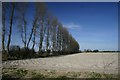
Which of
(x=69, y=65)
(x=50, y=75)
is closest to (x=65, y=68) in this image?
(x=69, y=65)

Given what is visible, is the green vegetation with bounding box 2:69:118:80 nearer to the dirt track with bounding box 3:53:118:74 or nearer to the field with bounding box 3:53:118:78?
the field with bounding box 3:53:118:78

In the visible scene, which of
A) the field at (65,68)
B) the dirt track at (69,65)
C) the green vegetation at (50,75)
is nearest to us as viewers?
the green vegetation at (50,75)

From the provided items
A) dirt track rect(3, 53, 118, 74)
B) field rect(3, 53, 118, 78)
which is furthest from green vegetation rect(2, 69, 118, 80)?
dirt track rect(3, 53, 118, 74)

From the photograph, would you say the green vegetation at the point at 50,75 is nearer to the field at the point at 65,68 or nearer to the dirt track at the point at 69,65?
the field at the point at 65,68

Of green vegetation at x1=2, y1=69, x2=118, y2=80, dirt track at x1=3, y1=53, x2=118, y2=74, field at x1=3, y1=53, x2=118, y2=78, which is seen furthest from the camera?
dirt track at x1=3, y1=53, x2=118, y2=74

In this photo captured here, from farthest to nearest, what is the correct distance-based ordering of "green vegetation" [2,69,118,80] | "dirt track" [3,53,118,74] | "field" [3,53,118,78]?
"dirt track" [3,53,118,74]
"field" [3,53,118,78]
"green vegetation" [2,69,118,80]

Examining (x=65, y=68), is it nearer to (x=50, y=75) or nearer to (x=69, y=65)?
(x=69, y=65)

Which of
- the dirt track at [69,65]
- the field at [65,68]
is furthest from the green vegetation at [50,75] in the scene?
the dirt track at [69,65]

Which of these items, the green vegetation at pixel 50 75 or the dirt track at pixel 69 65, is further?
the dirt track at pixel 69 65

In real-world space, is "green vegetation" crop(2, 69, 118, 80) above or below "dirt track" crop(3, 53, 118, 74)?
below

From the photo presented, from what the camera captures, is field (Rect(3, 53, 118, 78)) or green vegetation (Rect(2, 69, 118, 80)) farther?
field (Rect(3, 53, 118, 78))

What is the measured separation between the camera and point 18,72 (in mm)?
6891

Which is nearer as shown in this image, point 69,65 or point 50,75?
point 50,75

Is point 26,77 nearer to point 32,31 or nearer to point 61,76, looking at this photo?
point 61,76
